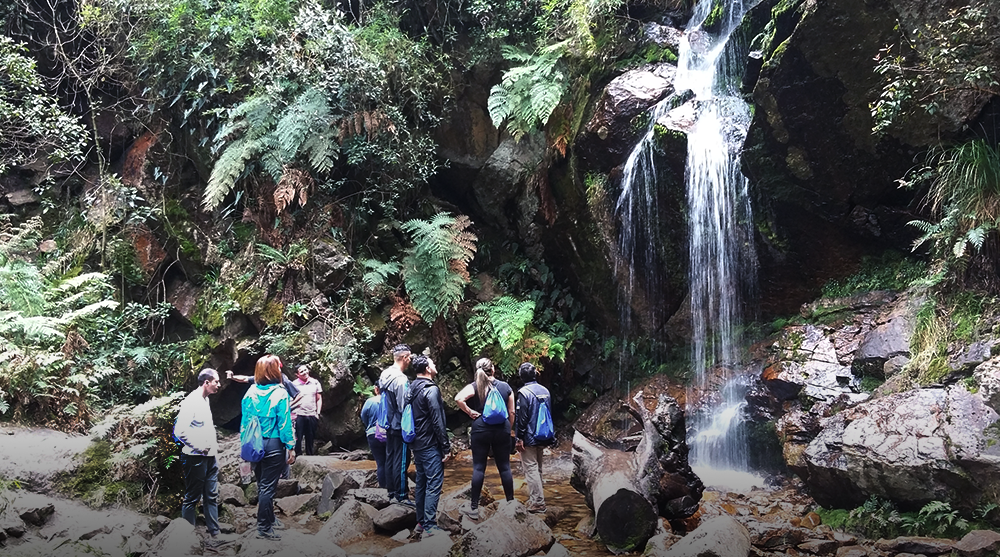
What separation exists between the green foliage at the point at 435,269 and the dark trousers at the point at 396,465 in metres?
3.74

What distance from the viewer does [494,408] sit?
488 centimetres

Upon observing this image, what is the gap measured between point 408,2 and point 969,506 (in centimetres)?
1076

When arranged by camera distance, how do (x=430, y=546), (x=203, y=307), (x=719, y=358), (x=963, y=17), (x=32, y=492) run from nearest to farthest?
(x=430, y=546) → (x=32, y=492) → (x=963, y=17) → (x=719, y=358) → (x=203, y=307)

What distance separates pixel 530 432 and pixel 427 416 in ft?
3.81

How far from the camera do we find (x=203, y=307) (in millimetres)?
9234

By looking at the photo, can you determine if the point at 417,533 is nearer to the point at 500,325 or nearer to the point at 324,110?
the point at 500,325

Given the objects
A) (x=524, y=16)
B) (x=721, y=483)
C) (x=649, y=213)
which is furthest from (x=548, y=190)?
(x=721, y=483)

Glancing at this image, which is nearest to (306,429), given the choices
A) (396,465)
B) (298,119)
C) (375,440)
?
(375,440)

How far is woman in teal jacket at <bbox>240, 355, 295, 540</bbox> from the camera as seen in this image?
4.63 m

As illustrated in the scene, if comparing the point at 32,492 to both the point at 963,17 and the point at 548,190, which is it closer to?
the point at 548,190

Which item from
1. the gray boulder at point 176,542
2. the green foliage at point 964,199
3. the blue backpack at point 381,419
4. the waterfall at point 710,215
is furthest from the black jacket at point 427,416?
the green foliage at point 964,199

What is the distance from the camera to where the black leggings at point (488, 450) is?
16.2 ft

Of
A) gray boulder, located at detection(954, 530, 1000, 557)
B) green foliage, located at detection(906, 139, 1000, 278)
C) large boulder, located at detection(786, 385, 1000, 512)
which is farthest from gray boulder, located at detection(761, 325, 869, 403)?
gray boulder, located at detection(954, 530, 1000, 557)

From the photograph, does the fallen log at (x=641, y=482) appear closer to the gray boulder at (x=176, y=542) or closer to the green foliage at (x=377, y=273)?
the gray boulder at (x=176, y=542)
